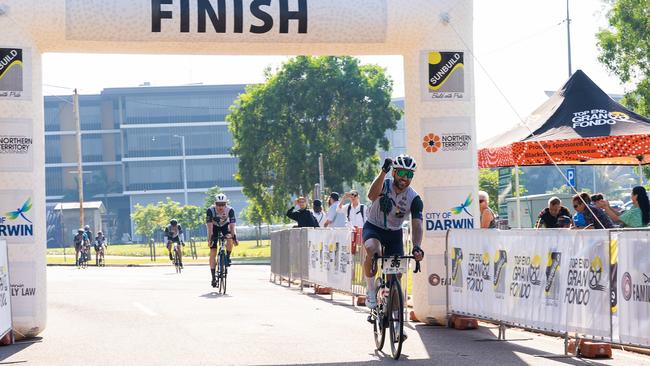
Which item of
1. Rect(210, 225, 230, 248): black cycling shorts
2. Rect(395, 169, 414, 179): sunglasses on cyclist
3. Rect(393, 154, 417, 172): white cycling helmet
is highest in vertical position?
Rect(393, 154, 417, 172): white cycling helmet

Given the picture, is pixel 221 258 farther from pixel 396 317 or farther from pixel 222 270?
pixel 396 317

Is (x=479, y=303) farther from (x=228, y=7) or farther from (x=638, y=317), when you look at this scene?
(x=228, y=7)

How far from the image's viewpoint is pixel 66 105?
126 metres

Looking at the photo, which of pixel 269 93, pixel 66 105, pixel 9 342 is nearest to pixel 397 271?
pixel 9 342

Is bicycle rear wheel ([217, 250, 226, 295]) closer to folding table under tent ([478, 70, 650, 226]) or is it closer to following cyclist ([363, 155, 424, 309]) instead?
folding table under tent ([478, 70, 650, 226])

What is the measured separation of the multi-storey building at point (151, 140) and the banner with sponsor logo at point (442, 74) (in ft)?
368

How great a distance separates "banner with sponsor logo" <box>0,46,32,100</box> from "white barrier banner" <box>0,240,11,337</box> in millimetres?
1864

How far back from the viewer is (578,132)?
19.6 m

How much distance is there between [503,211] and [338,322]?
31011 millimetres

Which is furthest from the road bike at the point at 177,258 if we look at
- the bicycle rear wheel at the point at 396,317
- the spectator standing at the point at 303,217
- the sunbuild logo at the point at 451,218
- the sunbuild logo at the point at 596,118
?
the bicycle rear wheel at the point at 396,317

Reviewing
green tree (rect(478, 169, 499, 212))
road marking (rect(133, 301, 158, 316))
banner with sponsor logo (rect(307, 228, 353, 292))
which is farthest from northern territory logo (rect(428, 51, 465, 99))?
green tree (rect(478, 169, 499, 212))

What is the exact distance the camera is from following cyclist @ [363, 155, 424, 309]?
450 inches

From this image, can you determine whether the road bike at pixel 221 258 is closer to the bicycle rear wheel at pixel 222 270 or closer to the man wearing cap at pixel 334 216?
the bicycle rear wheel at pixel 222 270

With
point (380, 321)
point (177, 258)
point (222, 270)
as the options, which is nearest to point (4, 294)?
point (380, 321)
